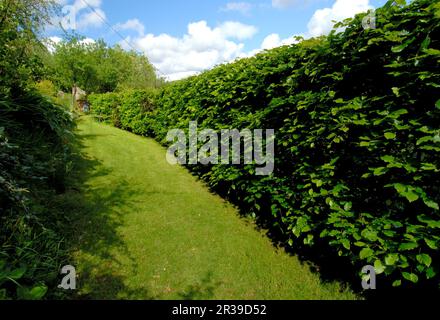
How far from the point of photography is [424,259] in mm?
2055

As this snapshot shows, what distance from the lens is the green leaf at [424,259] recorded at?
2017 mm

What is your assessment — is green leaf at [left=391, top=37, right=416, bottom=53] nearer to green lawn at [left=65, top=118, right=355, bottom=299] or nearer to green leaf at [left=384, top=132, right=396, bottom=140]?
green leaf at [left=384, top=132, right=396, bottom=140]

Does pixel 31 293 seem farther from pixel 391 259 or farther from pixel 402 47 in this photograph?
pixel 402 47

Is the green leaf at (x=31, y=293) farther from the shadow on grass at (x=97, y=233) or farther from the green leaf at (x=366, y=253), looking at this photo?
the green leaf at (x=366, y=253)

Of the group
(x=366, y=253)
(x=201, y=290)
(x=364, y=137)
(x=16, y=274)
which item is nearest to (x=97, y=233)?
(x=16, y=274)

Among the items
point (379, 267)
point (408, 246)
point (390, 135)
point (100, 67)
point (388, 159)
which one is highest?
point (100, 67)

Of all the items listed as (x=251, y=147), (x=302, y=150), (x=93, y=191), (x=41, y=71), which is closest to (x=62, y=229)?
(x=93, y=191)

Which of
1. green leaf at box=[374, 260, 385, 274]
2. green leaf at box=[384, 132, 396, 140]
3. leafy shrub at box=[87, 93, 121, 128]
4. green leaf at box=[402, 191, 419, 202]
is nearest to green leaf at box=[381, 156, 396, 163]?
green leaf at box=[384, 132, 396, 140]

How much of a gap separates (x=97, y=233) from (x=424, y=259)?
14.4 ft

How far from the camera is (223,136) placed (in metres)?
5.42

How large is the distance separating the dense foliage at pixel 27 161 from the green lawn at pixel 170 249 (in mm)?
455

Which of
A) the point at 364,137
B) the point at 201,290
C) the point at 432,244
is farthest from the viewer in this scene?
the point at 201,290

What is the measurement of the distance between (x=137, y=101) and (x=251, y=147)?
11.1m
